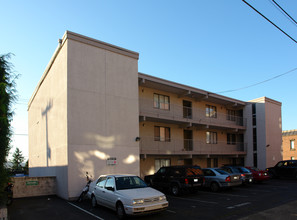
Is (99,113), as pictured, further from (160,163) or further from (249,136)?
(249,136)

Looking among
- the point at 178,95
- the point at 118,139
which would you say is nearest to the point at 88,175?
the point at 118,139

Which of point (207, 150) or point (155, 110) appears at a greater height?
point (155, 110)

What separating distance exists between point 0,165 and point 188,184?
30.2 feet

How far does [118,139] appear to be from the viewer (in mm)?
15500

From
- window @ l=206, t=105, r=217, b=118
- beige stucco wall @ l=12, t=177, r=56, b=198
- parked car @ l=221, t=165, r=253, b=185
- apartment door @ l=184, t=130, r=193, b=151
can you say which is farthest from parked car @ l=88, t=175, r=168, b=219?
window @ l=206, t=105, r=217, b=118

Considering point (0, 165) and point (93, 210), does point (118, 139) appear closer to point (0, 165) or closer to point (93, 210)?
point (93, 210)

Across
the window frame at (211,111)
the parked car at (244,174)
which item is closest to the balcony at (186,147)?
the window frame at (211,111)

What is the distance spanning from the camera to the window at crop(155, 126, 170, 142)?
21312mm

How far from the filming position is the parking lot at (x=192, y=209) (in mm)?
9477

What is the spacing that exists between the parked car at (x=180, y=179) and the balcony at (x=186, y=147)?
3.63 meters

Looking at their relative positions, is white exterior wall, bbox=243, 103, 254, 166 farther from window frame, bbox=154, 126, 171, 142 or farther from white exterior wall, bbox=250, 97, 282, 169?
window frame, bbox=154, 126, 171, 142

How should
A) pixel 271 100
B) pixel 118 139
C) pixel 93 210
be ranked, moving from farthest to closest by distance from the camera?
pixel 271 100 < pixel 118 139 < pixel 93 210

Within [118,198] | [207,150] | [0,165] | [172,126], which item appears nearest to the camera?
[0,165]

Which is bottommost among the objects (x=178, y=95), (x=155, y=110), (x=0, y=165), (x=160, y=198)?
(x=160, y=198)
